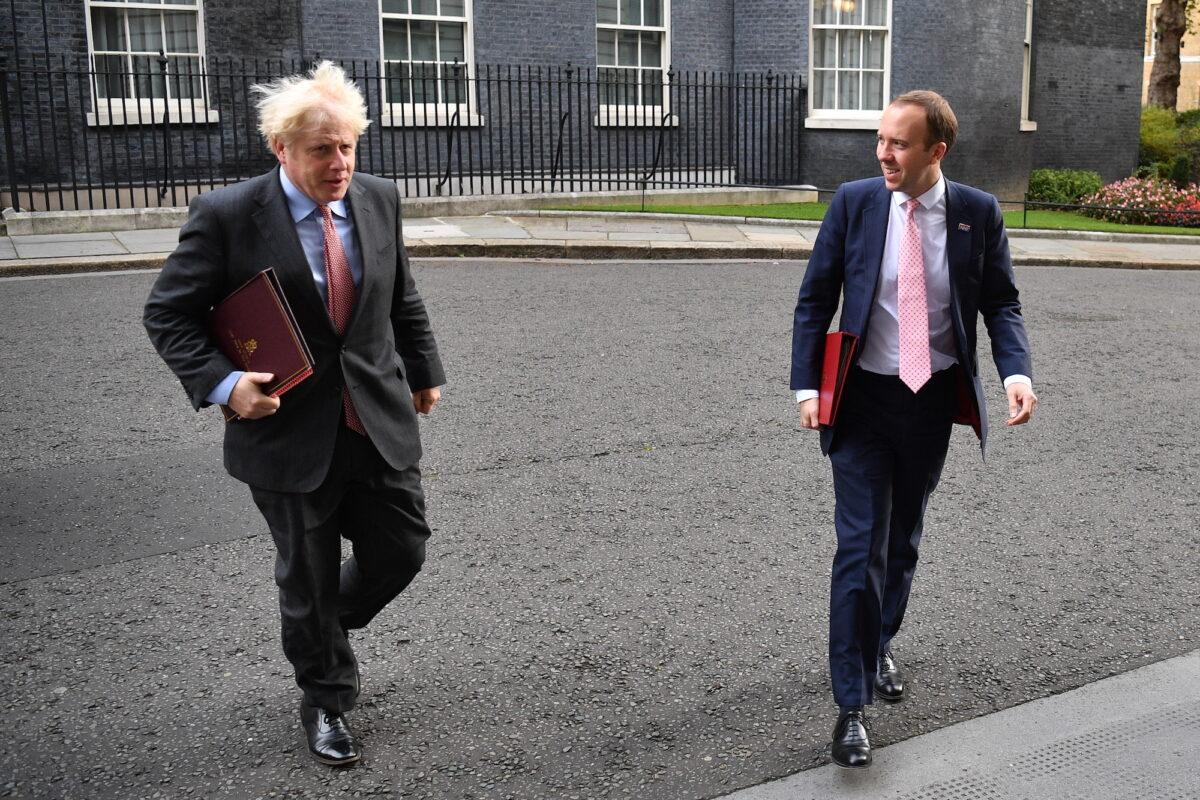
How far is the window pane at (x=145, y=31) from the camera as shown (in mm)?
16562

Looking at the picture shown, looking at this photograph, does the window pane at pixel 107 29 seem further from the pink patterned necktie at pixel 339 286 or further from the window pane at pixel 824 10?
the pink patterned necktie at pixel 339 286

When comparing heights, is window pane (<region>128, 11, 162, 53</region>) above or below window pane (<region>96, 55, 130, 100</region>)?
above

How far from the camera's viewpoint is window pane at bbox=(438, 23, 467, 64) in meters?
18.5

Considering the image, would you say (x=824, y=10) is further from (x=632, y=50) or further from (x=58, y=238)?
(x=58, y=238)

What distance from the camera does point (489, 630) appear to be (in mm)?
4301

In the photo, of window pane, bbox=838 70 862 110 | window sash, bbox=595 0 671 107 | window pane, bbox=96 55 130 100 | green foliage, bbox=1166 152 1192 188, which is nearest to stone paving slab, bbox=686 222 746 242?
window sash, bbox=595 0 671 107

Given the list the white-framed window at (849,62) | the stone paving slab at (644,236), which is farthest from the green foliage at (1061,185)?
the stone paving slab at (644,236)

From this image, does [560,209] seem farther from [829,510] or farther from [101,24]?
[829,510]

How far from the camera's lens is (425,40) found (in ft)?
60.4

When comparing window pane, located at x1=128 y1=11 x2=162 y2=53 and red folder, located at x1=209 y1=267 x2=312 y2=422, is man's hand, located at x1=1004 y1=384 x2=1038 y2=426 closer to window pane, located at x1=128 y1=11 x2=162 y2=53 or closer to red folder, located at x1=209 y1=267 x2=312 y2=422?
red folder, located at x1=209 y1=267 x2=312 y2=422

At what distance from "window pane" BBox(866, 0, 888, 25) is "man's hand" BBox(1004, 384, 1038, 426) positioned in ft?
58.9

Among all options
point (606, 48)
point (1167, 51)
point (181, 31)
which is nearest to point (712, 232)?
point (606, 48)

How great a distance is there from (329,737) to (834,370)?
1642 millimetres

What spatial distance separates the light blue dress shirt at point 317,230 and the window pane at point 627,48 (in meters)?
17.3
